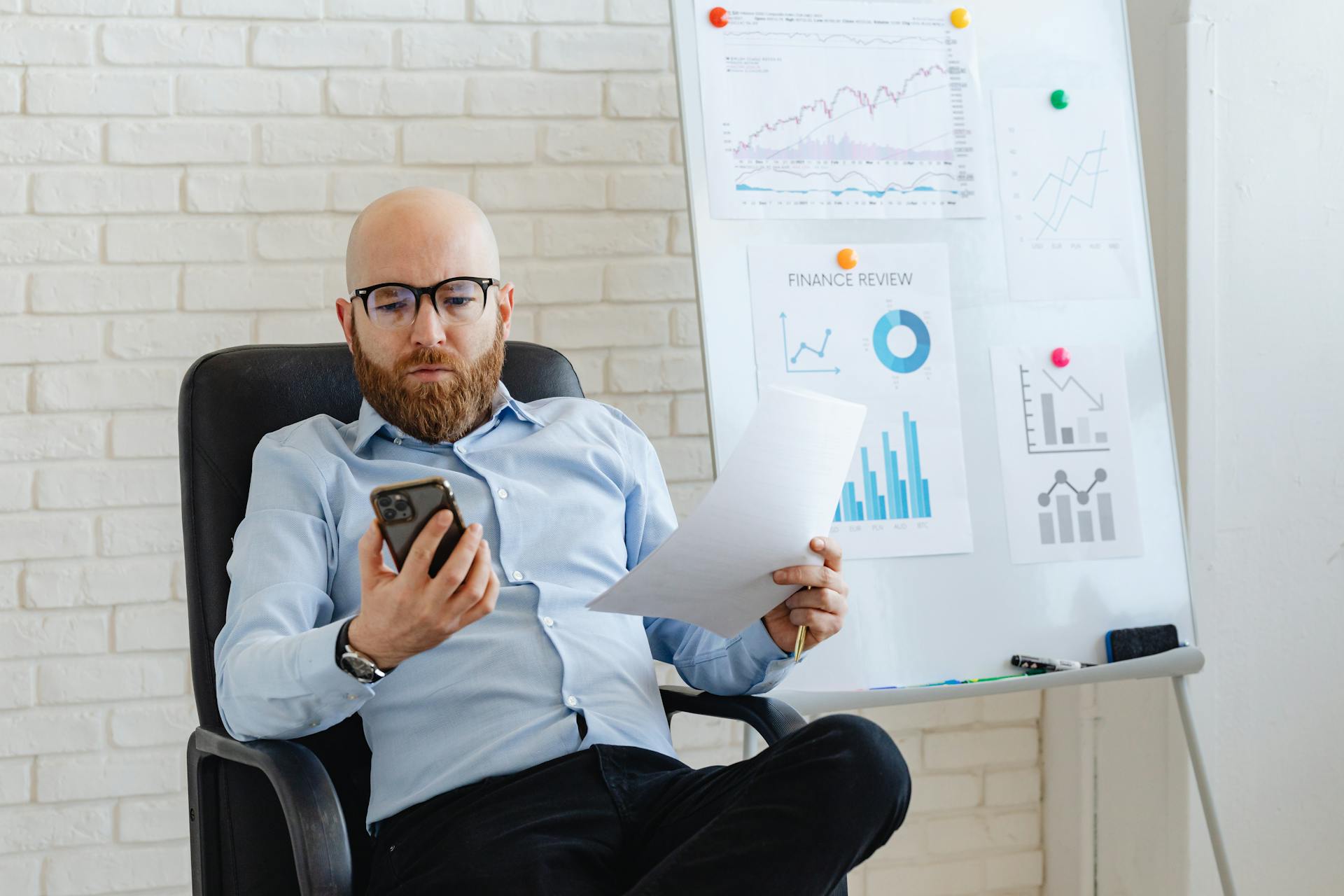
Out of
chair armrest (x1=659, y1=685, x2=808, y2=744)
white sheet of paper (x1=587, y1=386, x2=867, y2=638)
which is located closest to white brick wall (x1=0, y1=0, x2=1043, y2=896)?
chair armrest (x1=659, y1=685, x2=808, y2=744)

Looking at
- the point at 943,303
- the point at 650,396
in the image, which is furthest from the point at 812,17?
the point at 650,396

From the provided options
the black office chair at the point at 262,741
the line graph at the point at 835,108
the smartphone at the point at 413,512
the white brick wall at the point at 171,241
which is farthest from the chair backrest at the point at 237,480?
the line graph at the point at 835,108

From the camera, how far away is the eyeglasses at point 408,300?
59.2 inches

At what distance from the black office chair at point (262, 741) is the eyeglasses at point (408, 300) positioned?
145 millimetres

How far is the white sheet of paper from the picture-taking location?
1160 mm

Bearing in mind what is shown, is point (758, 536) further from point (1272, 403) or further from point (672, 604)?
point (1272, 403)

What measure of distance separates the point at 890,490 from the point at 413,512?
944mm

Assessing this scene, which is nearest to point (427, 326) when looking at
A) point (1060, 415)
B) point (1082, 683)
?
point (1060, 415)

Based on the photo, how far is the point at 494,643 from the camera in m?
1.40

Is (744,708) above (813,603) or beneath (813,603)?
beneath

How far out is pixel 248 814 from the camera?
1325 millimetres

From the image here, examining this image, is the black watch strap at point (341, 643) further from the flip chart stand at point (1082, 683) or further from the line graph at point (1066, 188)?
Answer: the line graph at point (1066, 188)

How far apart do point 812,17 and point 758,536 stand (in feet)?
3.29

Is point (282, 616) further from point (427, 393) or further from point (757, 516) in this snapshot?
point (757, 516)
